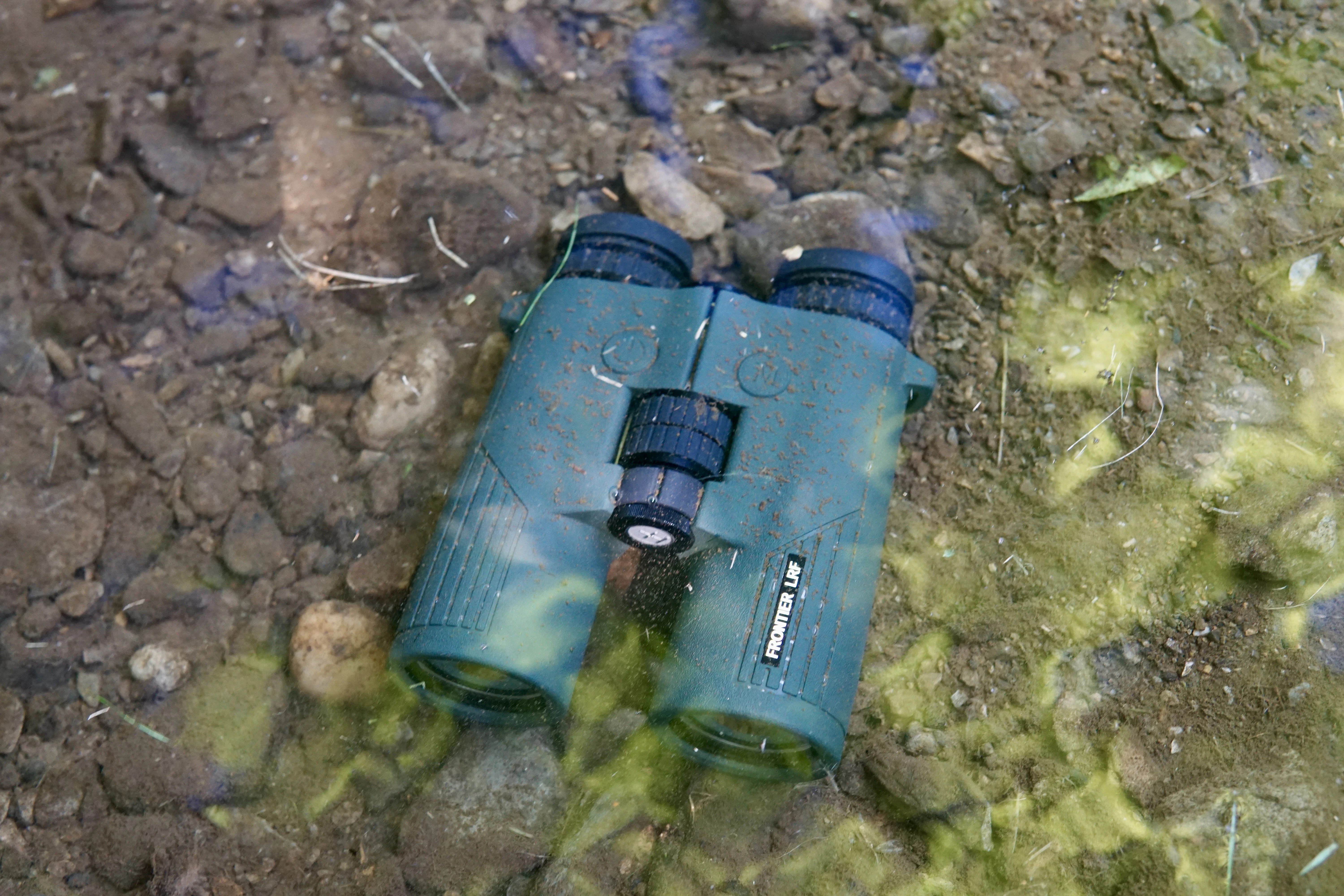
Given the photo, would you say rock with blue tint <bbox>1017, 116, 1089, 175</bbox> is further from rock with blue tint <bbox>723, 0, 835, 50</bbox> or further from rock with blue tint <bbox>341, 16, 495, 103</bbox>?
rock with blue tint <bbox>341, 16, 495, 103</bbox>

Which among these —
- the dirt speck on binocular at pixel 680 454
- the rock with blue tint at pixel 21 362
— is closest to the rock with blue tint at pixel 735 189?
the dirt speck on binocular at pixel 680 454

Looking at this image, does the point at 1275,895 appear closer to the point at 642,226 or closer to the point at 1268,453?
Answer: the point at 1268,453

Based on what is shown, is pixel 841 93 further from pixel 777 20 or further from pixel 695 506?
pixel 695 506

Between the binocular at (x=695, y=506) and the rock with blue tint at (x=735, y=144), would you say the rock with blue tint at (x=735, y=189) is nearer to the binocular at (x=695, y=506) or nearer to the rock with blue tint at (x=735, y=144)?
the rock with blue tint at (x=735, y=144)

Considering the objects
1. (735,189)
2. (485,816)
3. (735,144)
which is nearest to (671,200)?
(735,189)

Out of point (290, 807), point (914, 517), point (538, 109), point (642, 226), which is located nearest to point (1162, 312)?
point (914, 517)

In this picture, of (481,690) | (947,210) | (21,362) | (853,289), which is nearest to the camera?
(481,690)
